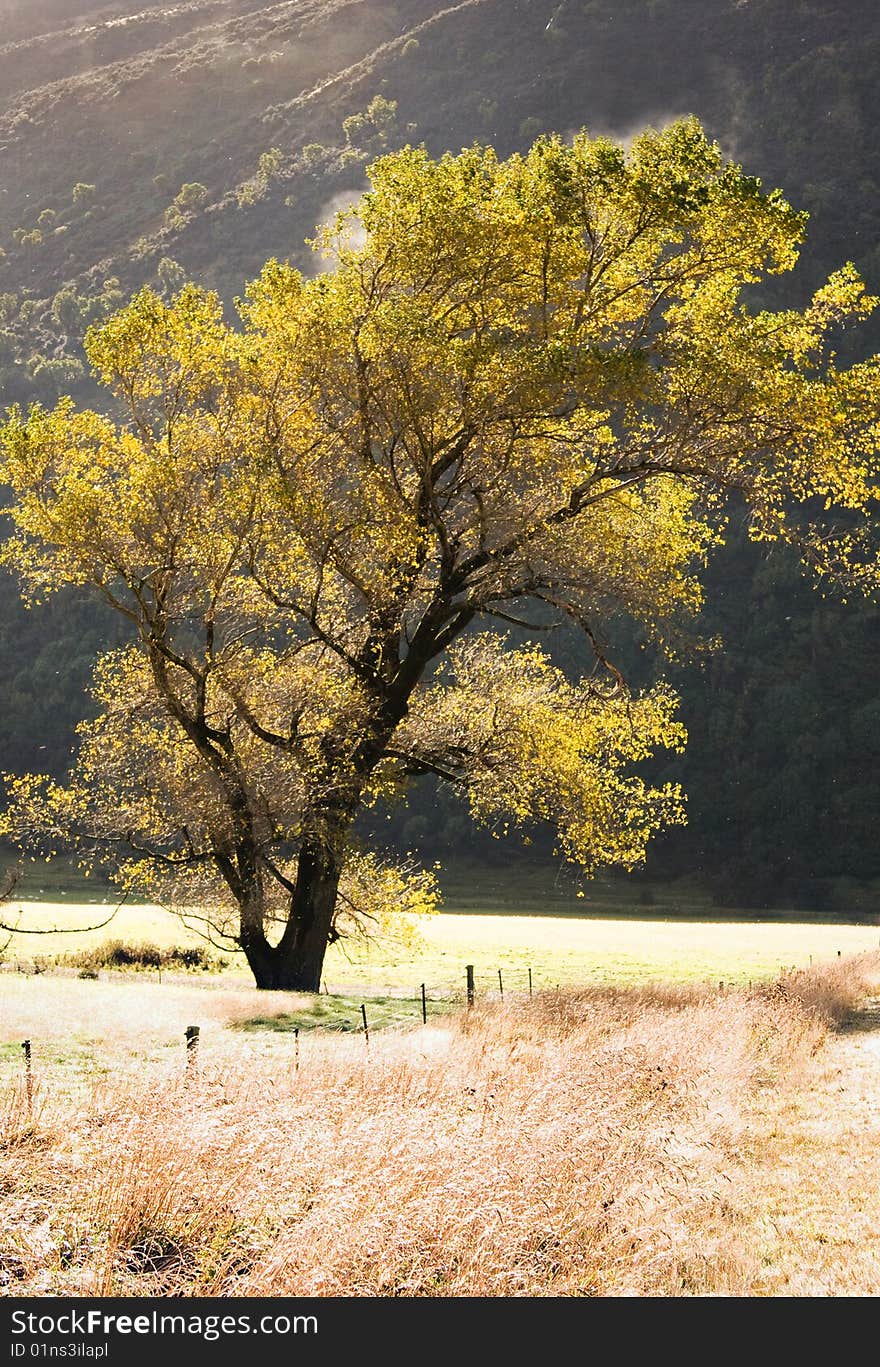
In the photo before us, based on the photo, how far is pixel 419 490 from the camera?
939 inches

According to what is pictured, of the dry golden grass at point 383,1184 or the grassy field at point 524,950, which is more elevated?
the dry golden grass at point 383,1184

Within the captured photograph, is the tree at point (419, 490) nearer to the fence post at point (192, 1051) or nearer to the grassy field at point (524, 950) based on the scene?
the grassy field at point (524, 950)

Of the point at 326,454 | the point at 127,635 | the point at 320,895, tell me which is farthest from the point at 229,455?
the point at 127,635

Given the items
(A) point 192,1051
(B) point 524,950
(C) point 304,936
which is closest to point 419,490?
(C) point 304,936

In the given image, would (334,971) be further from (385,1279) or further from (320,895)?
(385,1279)

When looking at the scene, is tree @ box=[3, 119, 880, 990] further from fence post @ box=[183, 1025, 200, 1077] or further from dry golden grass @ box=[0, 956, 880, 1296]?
dry golden grass @ box=[0, 956, 880, 1296]

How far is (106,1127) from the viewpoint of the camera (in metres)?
9.60

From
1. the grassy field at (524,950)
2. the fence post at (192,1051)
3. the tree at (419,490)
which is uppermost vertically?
the tree at (419,490)

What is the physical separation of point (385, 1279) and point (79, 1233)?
2015 mm

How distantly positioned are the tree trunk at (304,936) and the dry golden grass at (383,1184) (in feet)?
36.5

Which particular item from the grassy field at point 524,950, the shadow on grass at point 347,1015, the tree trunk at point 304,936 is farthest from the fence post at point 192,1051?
the grassy field at point 524,950

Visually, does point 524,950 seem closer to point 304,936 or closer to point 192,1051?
point 304,936

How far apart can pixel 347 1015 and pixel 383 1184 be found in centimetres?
1391

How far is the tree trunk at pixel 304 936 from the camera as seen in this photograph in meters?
25.3
